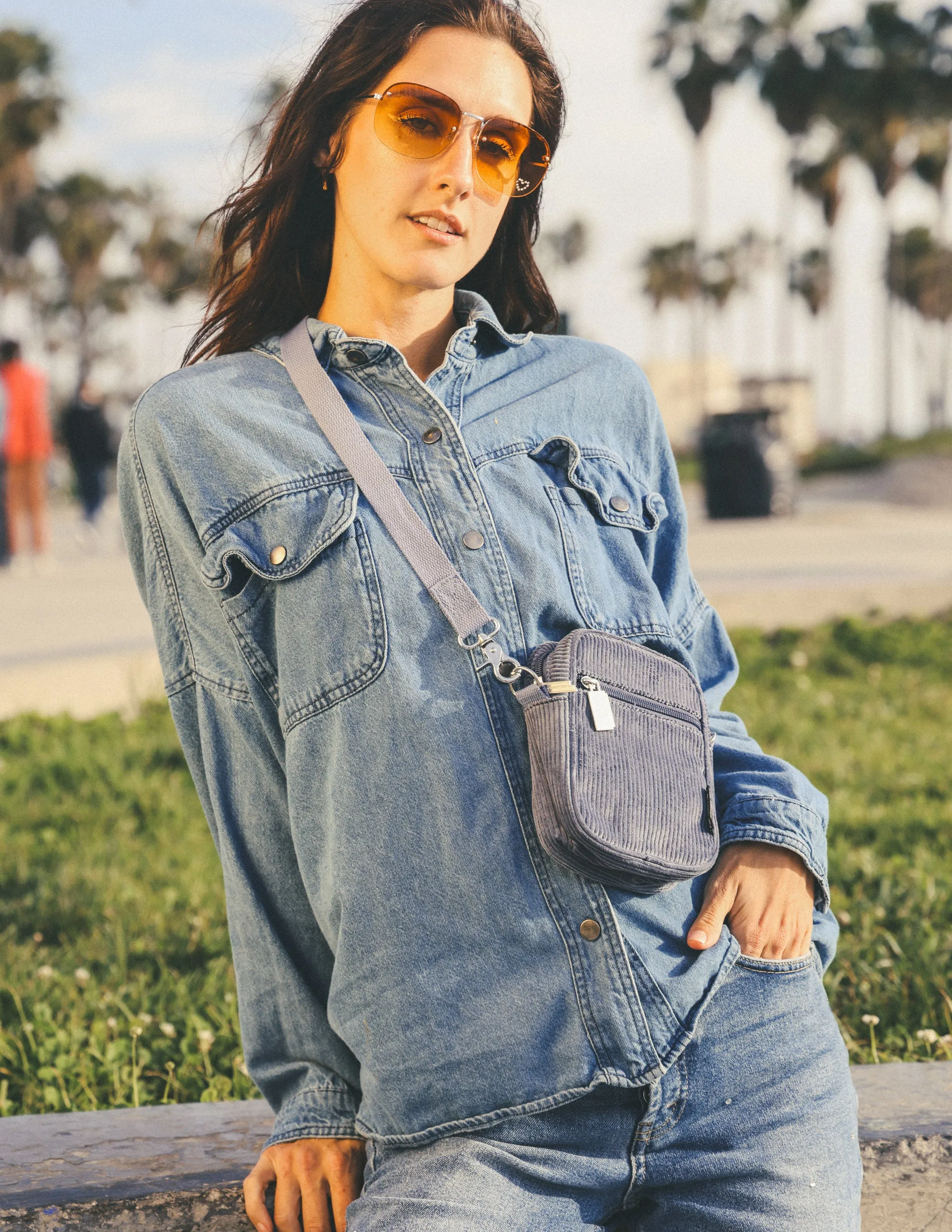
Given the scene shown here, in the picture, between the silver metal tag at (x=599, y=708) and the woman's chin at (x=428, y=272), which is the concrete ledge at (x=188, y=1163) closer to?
the silver metal tag at (x=599, y=708)

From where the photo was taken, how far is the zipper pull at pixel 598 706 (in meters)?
1.59

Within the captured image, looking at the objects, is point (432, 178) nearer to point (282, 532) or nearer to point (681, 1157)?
point (282, 532)

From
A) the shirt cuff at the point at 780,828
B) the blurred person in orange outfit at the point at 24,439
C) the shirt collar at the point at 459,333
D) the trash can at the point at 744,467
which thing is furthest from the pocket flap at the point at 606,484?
the trash can at the point at 744,467

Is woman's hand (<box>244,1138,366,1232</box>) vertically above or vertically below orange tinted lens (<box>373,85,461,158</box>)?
below

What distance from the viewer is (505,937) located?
5.31ft

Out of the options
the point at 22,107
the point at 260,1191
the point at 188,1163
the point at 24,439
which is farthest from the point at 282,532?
the point at 22,107

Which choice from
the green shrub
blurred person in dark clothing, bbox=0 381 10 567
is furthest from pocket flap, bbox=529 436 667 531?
blurred person in dark clothing, bbox=0 381 10 567

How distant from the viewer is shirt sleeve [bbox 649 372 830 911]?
5.83 feet

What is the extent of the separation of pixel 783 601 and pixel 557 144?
6.35 m

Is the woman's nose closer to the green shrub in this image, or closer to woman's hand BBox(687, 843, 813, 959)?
woman's hand BBox(687, 843, 813, 959)

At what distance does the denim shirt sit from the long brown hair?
0.21m

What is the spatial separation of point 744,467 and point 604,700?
15.6 m

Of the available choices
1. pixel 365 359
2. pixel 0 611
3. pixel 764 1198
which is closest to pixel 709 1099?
pixel 764 1198

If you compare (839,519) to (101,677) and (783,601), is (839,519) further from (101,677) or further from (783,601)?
(101,677)
